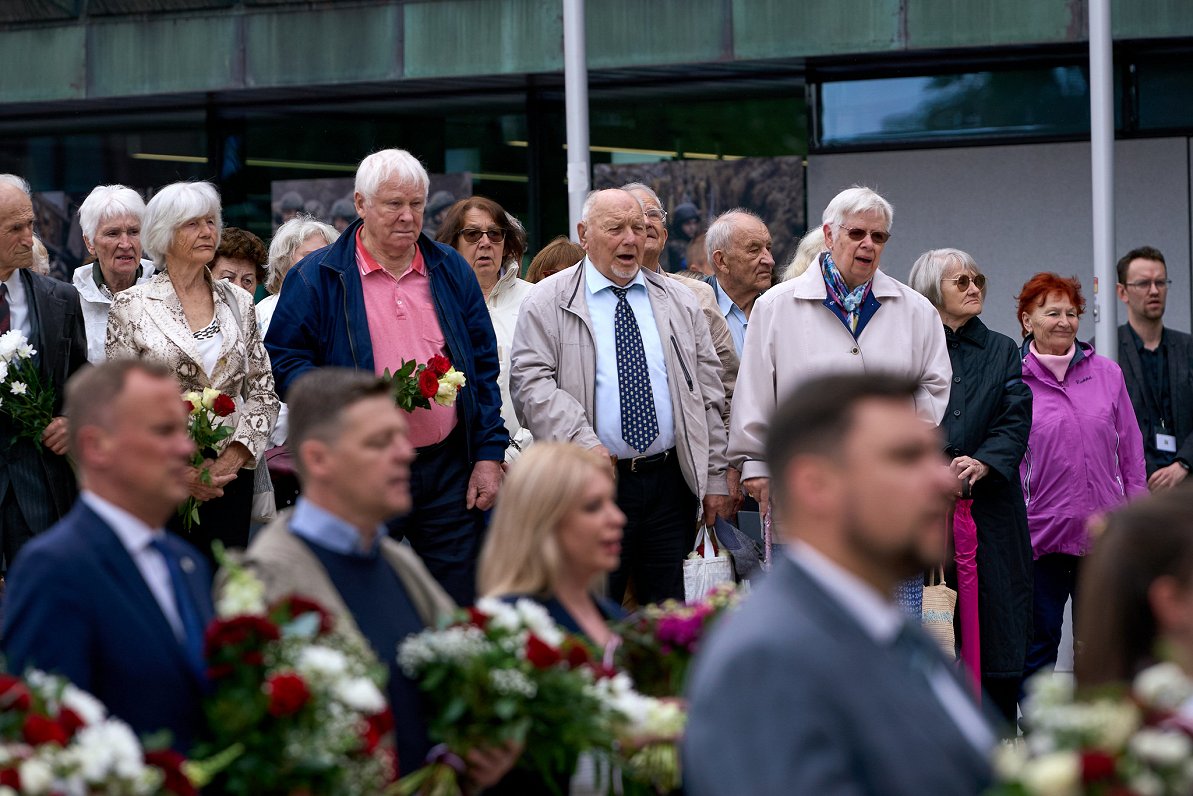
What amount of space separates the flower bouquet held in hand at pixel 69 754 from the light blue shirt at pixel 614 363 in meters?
4.04

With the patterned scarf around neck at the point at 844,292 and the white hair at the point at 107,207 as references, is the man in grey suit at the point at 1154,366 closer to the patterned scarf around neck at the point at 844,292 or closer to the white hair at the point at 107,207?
the patterned scarf around neck at the point at 844,292

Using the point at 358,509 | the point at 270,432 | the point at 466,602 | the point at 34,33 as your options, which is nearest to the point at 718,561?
the point at 466,602

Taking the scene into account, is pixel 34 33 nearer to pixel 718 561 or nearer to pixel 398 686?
pixel 718 561

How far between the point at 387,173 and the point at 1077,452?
12.7 ft

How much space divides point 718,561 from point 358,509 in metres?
3.10

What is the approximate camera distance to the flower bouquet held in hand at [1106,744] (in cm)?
264

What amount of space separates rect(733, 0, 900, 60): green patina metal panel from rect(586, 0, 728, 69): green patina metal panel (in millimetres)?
209

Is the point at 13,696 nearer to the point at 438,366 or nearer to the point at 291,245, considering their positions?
the point at 438,366

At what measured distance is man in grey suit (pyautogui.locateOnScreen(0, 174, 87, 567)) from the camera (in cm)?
668

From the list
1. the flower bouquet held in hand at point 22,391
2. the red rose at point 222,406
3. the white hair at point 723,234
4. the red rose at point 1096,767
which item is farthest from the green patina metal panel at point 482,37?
the red rose at point 1096,767

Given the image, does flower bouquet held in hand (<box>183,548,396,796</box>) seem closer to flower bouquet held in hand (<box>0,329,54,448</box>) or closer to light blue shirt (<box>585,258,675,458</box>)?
flower bouquet held in hand (<box>0,329,54,448</box>)

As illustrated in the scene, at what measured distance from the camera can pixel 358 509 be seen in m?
4.45

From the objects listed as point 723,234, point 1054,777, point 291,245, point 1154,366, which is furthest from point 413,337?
point 1154,366

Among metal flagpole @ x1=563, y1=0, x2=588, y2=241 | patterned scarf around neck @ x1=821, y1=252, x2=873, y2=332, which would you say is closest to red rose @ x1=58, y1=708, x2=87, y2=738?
patterned scarf around neck @ x1=821, y1=252, x2=873, y2=332
